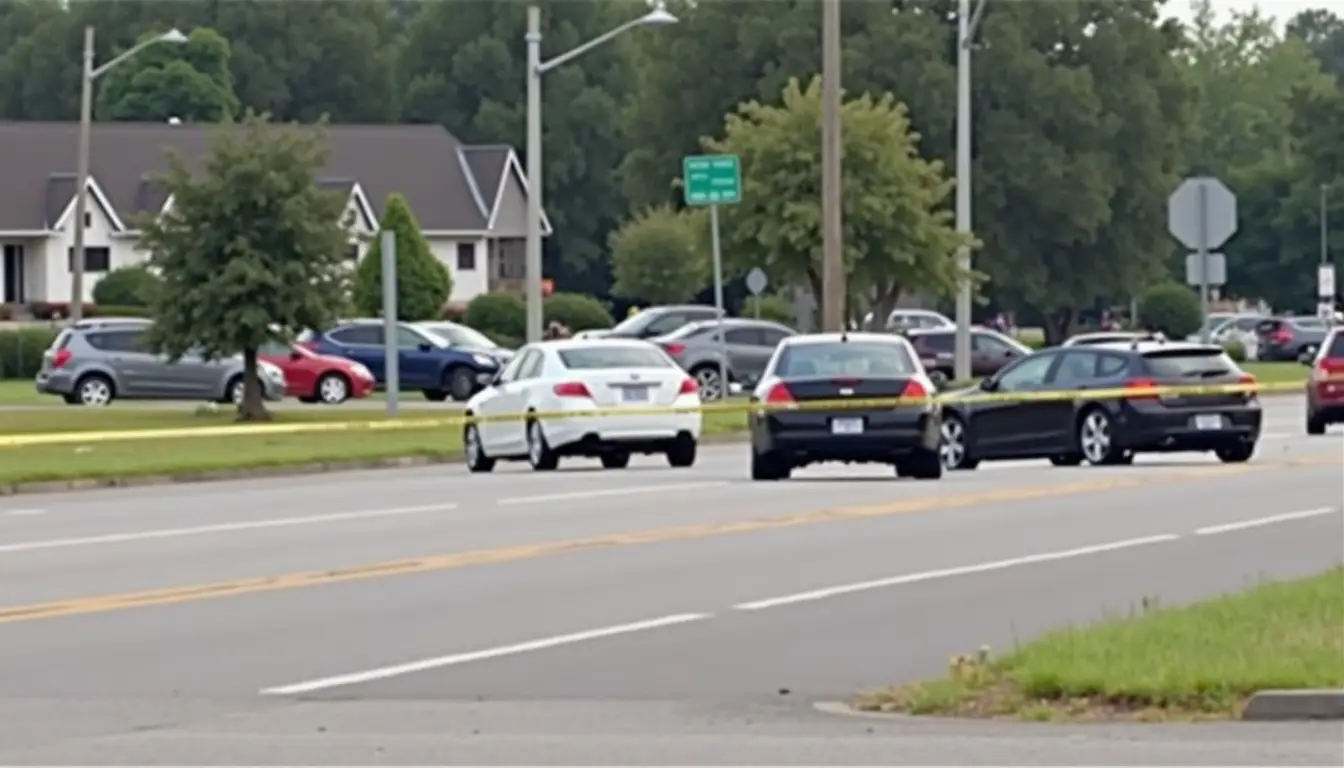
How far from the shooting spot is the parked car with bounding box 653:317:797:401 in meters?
56.1

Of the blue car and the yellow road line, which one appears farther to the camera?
the blue car

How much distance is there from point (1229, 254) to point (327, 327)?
6698 centimetres

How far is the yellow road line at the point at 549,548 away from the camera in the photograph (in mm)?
18266

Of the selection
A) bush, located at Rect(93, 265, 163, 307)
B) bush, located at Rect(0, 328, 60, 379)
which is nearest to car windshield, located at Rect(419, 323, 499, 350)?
bush, located at Rect(0, 328, 60, 379)

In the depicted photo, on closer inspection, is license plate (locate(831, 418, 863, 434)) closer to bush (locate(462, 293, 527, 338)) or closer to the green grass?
the green grass

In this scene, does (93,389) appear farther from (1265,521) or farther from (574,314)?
(1265,521)

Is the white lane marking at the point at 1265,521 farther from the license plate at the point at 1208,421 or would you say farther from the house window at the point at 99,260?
the house window at the point at 99,260

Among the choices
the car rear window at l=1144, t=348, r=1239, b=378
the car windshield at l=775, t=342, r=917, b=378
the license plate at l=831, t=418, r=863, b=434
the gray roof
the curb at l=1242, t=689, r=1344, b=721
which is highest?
the gray roof

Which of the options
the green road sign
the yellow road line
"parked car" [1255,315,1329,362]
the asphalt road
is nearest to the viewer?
the asphalt road

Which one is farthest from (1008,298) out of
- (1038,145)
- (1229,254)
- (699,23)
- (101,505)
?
(101,505)

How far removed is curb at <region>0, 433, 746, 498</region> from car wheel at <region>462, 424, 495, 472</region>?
1.81 meters

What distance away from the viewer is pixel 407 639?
53.3 ft

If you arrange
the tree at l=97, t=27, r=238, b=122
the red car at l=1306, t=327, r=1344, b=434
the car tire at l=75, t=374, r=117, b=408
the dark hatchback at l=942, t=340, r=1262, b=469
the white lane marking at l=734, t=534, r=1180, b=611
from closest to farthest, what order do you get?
the white lane marking at l=734, t=534, r=1180, b=611 → the dark hatchback at l=942, t=340, r=1262, b=469 → the red car at l=1306, t=327, r=1344, b=434 → the car tire at l=75, t=374, r=117, b=408 → the tree at l=97, t=27, r=238, b=122

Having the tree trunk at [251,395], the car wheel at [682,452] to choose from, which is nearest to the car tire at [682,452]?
the car wheel at [682,452]
